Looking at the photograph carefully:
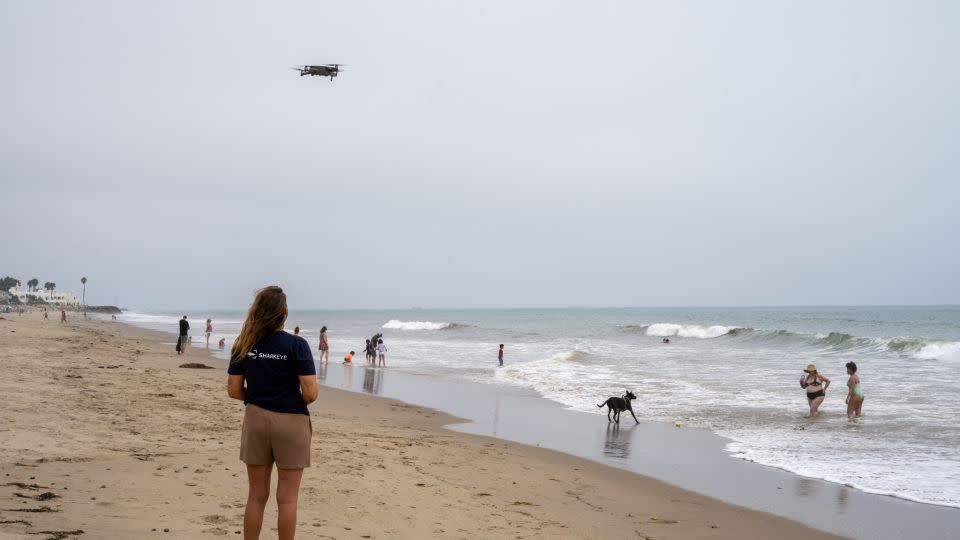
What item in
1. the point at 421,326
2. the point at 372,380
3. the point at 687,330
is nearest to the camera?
the point at 372,380

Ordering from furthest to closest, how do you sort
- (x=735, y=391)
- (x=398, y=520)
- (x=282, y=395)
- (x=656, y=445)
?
(x=735, y=391)
(x=656, y=445)
(x=398, y=520)
(x=282, y=395)

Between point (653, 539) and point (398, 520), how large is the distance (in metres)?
2.25

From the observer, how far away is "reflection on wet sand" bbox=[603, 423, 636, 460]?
426 inches

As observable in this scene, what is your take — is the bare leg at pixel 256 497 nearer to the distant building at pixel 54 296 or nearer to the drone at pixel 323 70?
the drone at pixel 323 70

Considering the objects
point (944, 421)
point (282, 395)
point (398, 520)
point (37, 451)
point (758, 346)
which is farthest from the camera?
point (758, 346)

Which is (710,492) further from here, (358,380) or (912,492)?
(358,380)

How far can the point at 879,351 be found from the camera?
113 ft

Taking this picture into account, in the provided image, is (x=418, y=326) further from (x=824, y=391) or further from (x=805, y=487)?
(x=805, y=487)

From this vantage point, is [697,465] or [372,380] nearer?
[697,465]

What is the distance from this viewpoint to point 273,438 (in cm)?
406

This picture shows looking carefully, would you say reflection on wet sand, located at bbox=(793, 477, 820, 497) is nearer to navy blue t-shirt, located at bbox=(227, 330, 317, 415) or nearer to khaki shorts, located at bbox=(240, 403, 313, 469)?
khaki shorts, located at bbox=(240, 403, 313, 469)

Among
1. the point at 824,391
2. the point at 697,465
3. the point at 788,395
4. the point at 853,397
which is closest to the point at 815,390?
the point at 824,391

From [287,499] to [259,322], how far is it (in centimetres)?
104

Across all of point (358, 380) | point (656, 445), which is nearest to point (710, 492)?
point (656, 445)
